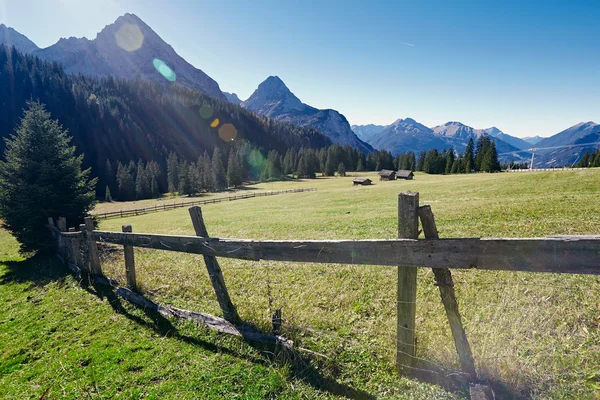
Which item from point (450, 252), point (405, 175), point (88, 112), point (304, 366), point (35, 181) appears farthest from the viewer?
point (88, 112)

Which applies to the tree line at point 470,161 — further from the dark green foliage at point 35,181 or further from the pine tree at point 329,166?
the dark green foliage at point 35,181

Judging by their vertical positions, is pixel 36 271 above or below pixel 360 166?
below

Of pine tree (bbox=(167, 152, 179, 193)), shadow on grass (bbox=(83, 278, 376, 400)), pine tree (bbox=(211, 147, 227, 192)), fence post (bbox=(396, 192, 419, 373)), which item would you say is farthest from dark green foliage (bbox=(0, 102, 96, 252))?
pine tree (bbox=(167, 152, 179, 193))

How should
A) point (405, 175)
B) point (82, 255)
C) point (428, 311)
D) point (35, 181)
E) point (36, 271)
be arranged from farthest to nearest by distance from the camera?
point (405, 175)
point (35, 181)
point (36, 271)
point (82, 255)
point (428, 311)

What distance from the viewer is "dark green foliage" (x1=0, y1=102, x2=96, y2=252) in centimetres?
1491

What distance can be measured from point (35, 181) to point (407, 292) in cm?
2034

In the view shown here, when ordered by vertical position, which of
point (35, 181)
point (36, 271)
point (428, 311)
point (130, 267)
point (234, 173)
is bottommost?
point (36, 271)

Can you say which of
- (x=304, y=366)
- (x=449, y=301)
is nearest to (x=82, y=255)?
(x=304, y=366)

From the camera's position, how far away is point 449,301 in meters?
3.63

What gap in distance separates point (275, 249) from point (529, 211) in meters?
16.5

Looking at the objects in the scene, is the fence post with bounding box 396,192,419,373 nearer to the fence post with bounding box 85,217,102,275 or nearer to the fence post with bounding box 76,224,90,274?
the fence post with bounding box 85,217,102,275

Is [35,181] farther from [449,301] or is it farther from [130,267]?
[449,301]

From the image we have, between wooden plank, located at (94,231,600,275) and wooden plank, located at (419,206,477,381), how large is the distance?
0.19m

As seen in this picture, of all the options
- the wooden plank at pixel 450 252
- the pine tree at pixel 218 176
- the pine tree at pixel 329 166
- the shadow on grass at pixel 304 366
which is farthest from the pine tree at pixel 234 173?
the wooden plank at pixel 450 252
